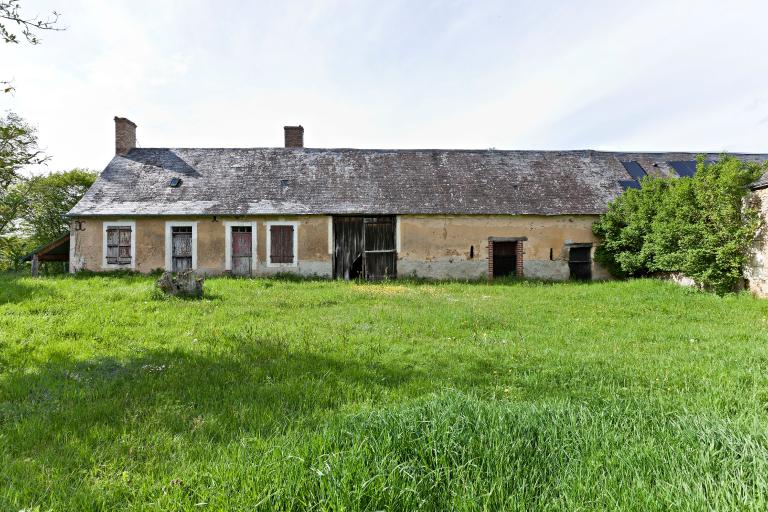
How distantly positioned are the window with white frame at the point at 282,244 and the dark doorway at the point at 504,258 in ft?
27.3

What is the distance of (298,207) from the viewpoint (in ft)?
53.0

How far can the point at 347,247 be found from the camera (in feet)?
53.6

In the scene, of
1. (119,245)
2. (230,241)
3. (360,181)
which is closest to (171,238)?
(119,245)

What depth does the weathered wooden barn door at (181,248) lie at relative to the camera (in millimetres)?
15844

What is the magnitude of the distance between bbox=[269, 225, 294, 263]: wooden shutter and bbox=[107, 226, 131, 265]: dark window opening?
220 inches

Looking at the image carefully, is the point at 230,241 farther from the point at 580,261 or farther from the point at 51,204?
the point at 51,204

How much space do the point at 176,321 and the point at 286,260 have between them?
900 centimetres

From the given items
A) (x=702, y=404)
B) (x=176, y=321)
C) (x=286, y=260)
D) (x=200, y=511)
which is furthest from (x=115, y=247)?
(x=702, y=404)

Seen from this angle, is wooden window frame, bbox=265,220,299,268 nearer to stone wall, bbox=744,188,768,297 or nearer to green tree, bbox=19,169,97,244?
stone wall, bbox=744,188,768,297

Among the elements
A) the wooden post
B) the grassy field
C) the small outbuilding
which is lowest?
the grassy field

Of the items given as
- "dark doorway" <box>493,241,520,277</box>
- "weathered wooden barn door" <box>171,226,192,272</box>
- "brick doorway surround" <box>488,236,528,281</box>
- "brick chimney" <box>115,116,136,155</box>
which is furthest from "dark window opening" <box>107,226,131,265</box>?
"dark doorway" <box>493,241,520,277</box>

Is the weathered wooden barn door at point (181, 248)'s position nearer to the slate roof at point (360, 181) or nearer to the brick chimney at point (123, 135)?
the slate roof at point (360, 181)

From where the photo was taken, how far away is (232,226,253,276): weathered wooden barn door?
1602 cm

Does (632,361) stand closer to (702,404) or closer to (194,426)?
(702,404)
